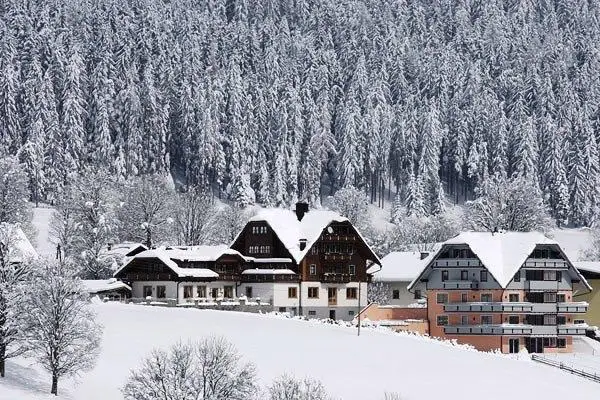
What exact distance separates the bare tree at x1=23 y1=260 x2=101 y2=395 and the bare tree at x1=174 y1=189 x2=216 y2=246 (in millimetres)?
73850

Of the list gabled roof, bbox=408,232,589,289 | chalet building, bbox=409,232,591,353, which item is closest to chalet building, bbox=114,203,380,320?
chalet building, bbox=409,232,591,353

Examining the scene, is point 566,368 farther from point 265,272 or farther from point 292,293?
point 265,272

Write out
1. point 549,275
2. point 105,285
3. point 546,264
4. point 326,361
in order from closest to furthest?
point 326,361, point 546,264, point 549,275, point 105,285

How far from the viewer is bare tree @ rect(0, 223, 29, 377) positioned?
67.3 meters

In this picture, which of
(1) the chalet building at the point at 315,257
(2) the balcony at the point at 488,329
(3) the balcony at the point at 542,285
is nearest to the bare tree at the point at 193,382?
(2) the balcony at the point at 488,329

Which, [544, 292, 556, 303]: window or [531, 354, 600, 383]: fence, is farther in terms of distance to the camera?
[544, 292, 556, 303]: window

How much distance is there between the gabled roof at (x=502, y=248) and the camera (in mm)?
107438

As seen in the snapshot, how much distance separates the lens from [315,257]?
123 meters

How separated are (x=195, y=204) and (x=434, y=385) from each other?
255 feet

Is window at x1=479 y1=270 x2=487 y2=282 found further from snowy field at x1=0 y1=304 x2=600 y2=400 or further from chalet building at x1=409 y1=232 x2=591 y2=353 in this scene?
snowy field at x1=0 y1=304 x2=600 y2=400

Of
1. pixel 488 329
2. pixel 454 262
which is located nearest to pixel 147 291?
pixel 454 262

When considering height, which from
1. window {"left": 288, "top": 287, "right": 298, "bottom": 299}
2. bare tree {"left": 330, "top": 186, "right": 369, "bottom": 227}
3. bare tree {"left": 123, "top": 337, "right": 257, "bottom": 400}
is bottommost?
bare tree {"left": 123, "top": 337, "right": 257, "bottom": 400}

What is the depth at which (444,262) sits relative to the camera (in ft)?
359

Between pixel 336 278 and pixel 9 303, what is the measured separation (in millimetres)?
58821
